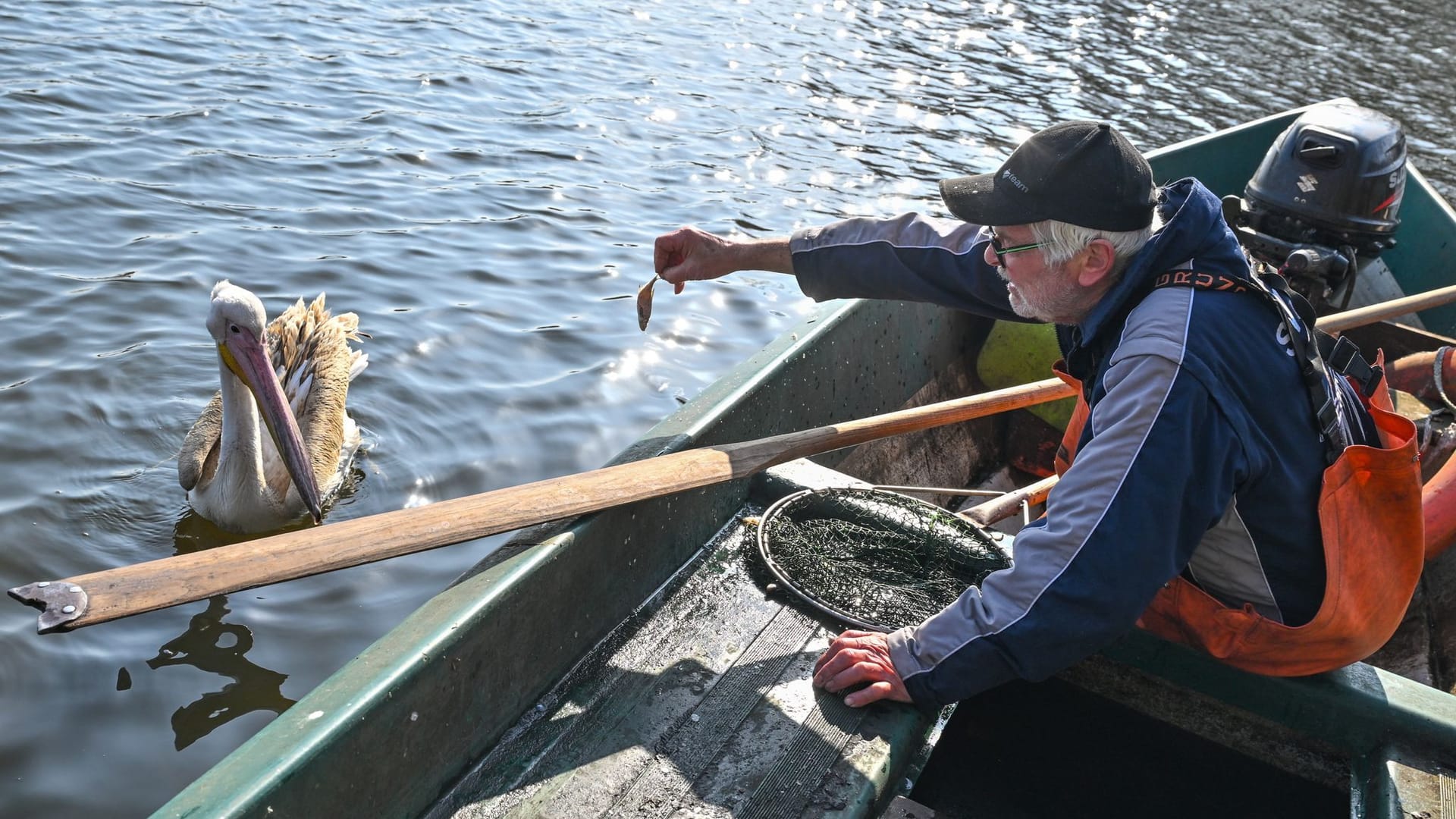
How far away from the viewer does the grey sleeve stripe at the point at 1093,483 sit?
2531mm

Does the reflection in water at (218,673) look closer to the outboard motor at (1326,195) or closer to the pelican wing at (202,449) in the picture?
the pelican wing at (202,449)

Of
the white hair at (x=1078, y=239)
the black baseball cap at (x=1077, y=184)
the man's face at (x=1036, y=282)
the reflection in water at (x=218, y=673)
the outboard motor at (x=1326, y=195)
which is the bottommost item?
the reflection in water at (x=218, y=673)

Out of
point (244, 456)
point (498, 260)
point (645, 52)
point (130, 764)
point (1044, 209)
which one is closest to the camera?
point (1044, 209)

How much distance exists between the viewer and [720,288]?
25.7ft

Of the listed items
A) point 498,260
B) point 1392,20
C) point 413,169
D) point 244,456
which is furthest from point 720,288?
point 1392,20

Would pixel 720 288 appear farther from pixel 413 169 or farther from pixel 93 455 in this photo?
pixel 93 455

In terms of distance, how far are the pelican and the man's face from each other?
3140 mm

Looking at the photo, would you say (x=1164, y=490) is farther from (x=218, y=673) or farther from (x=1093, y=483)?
(x=218, y=673)

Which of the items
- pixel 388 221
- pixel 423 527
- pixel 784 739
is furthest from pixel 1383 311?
pixel 388 221

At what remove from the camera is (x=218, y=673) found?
→ 423 centimetres

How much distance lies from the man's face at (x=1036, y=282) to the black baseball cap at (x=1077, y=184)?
8 cm

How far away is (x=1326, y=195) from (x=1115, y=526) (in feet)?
11.5

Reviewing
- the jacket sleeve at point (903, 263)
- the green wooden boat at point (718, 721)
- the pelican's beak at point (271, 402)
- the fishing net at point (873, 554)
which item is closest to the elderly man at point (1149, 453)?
the green wooden boat at point (718, 721)

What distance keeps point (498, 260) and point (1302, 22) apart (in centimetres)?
1455
